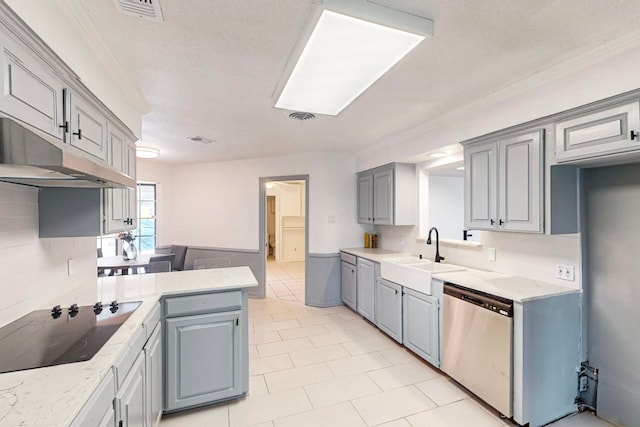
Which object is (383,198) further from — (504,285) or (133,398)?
(133,398)

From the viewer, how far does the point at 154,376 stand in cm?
183

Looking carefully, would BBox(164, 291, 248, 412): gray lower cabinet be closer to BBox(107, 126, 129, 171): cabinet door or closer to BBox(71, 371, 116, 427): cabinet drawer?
BBox(71, 371, 116, 427): cabinet drawer

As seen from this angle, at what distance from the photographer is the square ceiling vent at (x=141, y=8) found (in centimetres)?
140

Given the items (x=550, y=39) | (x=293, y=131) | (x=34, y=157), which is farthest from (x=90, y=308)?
(x=550, y=39)

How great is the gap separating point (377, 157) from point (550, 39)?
2.62m

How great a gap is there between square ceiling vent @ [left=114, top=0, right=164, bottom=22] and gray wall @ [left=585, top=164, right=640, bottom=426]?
296 cm

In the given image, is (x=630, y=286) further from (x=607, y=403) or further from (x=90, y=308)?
(x=90, y=308)

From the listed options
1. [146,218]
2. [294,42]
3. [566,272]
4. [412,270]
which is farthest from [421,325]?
[146,218]

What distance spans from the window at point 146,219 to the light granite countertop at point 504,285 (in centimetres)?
513

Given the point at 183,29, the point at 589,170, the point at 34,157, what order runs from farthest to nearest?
Result: the point at 589,170 < the point at 183,29 < the point at 34,157

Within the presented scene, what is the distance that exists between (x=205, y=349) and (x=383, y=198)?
285cm

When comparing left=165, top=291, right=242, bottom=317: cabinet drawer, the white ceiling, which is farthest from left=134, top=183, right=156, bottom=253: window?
left=165, top=291, right=242, bottom=317: cabinet drawer

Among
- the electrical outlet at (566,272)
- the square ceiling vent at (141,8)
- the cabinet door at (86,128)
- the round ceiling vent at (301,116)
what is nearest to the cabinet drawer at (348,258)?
the round ceiling vent at (301,116)

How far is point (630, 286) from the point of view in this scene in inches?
78.6
